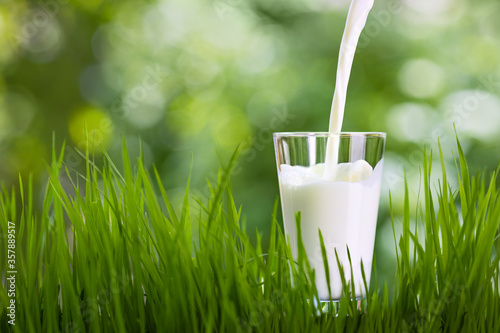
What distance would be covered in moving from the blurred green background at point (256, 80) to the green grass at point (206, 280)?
1.48m

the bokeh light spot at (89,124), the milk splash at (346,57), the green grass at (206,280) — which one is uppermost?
the bokeh light spot at (89,124)

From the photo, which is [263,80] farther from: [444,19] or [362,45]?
[444,19]

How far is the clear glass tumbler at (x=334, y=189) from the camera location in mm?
628

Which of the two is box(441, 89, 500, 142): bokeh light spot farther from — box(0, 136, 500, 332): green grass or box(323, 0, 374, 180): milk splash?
box(0, 136, 500, 332): green grass

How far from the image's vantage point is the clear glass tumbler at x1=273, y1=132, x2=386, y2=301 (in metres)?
0.63

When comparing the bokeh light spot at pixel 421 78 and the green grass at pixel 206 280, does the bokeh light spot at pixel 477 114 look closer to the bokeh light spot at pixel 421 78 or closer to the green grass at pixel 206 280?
the bokeh light spot at pixel 421 78

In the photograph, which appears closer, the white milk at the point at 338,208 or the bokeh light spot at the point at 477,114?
the white milk at the point at 338,208

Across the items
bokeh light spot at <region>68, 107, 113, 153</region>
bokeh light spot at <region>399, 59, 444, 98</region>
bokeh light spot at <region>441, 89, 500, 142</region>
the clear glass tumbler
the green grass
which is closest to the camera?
the green grass

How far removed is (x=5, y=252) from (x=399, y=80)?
1.89 meters

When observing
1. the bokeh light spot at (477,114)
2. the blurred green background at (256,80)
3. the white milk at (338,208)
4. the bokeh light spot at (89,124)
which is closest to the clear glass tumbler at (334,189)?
the white milk at (338,208)

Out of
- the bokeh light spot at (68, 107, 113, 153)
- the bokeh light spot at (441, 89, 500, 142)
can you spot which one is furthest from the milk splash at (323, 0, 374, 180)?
the bokeh light spot at (68, 107, 113, 153)

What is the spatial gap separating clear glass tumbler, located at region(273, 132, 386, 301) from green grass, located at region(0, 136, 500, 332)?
0.09 m


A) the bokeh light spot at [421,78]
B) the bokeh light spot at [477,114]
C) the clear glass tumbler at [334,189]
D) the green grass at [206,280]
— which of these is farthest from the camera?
the bokeh light spot at [421,78]

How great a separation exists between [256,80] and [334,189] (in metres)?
1.68
